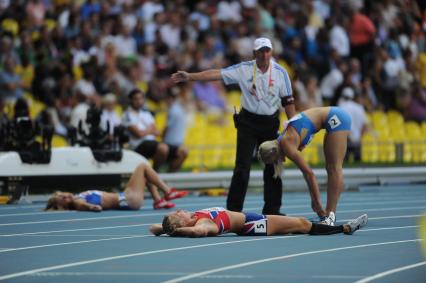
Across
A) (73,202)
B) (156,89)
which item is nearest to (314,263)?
(73,202)

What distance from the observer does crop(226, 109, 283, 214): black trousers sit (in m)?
13.7

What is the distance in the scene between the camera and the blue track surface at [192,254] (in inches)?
325

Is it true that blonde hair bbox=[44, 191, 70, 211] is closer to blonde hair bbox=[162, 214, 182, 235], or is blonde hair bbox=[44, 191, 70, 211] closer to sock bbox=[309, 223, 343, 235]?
blonde hair bbox=[162, 214, 182, 235]

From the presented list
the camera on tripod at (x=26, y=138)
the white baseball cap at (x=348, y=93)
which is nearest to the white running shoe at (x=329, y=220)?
the camera on tripod at (x=26, y=138)

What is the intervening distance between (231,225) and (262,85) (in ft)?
9.75

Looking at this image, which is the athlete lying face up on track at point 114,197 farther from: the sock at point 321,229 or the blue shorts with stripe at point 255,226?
the sock at point 321,229

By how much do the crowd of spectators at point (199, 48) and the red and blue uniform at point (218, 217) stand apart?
332 inches

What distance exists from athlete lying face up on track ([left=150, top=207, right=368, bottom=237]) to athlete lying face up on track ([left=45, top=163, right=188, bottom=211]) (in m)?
3.65

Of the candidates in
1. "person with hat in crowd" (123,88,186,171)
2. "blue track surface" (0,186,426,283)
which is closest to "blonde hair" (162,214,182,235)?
"blue track surface" (0,186,426,283)

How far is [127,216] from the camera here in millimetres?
14289

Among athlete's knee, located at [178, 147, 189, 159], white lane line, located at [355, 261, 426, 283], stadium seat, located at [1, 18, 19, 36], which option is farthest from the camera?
stadium seat, located at [1, 18, 19, 36]

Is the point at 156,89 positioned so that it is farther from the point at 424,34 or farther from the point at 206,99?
the point at 424,34

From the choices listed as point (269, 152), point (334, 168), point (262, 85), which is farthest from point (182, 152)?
point (269, 152)

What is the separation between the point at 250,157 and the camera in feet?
45.1
